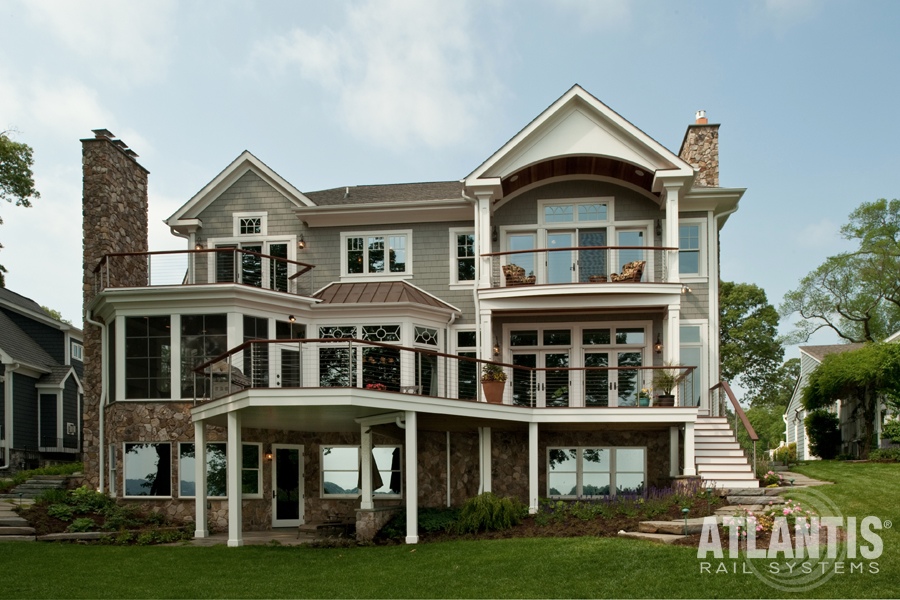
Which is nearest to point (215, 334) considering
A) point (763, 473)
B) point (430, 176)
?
point (430, 176)

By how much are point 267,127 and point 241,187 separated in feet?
7.26

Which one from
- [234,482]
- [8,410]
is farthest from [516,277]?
[8,410]

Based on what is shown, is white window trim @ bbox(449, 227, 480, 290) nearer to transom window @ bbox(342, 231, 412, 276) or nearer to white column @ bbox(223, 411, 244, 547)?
transom window @ bbox(342, 231, 412, 276)

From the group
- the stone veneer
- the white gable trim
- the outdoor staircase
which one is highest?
the stone veneer

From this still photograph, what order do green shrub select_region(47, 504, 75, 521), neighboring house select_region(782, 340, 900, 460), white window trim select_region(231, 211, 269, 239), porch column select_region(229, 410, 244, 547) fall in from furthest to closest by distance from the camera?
neighboring house select_region(782, 340, 900, 460), white window trim select_region(231, 211, 269, 239), green shrub select_region(47, 504, 75, 521), porch column select_region(229, 410, 244, 547)

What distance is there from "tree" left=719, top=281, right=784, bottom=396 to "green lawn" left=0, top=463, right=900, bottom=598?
2919 centimetres

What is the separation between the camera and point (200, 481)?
17.2 m

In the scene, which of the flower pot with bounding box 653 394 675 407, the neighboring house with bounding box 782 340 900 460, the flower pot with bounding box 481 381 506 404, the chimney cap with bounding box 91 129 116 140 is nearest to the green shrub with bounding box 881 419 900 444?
the neighboring house with bounding box 782 340 900 460

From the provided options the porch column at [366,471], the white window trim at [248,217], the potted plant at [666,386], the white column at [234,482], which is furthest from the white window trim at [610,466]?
the white window trim at [248,217]

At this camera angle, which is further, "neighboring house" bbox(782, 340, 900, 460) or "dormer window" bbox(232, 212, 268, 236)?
"neighboring house" bbox(782, 340, 900, 460)

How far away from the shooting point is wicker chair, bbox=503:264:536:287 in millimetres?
20016

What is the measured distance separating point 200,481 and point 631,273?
10444 mm

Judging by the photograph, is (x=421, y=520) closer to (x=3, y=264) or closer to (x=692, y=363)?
(x=692, y=363)

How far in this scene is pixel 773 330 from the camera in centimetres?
4409
